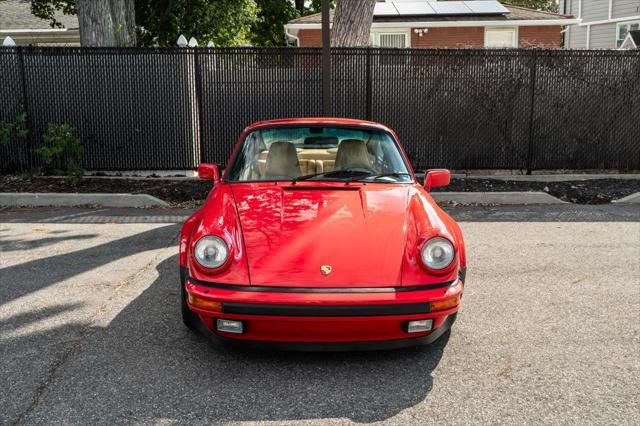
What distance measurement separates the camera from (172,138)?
1093 cm

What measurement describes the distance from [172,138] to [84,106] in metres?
1.57

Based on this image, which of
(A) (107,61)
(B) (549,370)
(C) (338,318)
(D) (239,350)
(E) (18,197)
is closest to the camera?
(C) (338,318)

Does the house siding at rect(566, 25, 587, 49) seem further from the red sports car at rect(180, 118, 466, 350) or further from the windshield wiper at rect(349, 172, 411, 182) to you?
the red sports car at rect(180, 118, 466, 350)

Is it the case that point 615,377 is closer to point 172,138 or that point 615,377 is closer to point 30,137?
point 172,138

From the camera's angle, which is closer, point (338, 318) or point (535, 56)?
point (338, 318)

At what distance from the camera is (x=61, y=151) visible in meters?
10.2

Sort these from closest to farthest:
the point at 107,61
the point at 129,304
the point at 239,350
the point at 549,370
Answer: the point at 549,370 < the point at 239,350 < the point at 129,304 < the point at 107,61

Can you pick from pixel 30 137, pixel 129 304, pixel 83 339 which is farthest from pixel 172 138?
pixel 83 339

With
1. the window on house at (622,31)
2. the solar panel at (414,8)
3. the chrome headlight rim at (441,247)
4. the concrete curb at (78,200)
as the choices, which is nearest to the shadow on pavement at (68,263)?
the concrete curb at (78,200)

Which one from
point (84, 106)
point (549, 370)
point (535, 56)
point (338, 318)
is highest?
point (535, 56)

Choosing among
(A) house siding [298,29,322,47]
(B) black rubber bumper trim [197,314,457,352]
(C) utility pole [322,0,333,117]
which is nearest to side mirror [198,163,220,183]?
(B) black rubber bumper trim [197,314,457,352]

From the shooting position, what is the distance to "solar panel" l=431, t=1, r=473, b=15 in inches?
930

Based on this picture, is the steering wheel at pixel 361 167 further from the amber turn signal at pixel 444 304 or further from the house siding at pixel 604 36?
the house siding at pixel 604 36

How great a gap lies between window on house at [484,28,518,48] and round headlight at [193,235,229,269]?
2208cm
